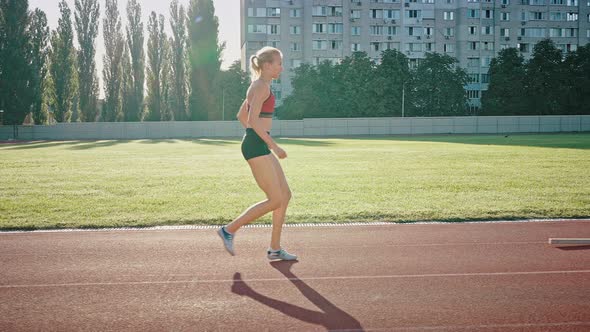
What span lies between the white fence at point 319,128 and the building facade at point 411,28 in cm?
2218

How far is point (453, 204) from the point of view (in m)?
10.3

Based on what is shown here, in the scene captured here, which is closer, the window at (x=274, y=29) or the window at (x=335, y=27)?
the window at (x=274, y=29)

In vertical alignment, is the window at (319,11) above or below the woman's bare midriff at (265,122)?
above

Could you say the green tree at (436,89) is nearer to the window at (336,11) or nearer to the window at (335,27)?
the window at (335,27)

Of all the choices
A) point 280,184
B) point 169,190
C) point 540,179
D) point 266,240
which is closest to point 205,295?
point 280,184

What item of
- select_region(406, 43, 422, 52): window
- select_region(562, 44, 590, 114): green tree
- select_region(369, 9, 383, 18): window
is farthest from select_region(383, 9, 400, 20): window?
select_region(562, 44, 590, 114): green tree

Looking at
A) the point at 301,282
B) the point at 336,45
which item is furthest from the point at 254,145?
the point at 336,45

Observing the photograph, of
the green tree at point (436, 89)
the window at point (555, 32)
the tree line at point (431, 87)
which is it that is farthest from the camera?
the window at point (555, 32)

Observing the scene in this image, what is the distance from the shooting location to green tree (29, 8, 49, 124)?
54844 millimetres

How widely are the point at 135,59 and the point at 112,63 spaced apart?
272cm

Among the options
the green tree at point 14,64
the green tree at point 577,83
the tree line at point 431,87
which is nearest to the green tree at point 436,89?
the tree line at point 431,87

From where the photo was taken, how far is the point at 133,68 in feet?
205

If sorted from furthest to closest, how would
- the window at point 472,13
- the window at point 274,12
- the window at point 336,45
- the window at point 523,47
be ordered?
the window at point 523,47
the window at point 472,13
the window at point 336,45
the window at point 274,12

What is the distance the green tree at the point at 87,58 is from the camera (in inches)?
2360
